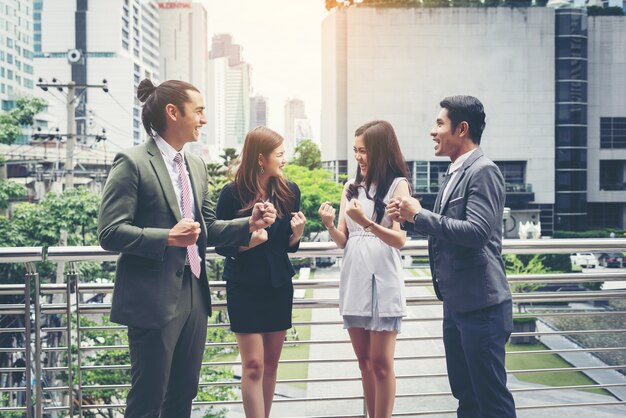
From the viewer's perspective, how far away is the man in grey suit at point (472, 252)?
2545mm

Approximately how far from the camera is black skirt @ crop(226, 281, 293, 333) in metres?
2.86

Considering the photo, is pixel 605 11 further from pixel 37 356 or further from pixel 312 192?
pixel 37 356

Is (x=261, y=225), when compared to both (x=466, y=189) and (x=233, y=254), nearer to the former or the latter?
(x=233, y=254)

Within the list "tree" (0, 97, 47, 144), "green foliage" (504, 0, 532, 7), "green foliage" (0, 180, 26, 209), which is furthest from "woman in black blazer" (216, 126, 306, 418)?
"green foliage" (504, 0, 532, 7)

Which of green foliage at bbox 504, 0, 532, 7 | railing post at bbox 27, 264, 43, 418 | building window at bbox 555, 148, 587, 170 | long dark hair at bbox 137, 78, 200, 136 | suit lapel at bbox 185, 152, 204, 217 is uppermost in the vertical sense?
green foliage at bbox 504, 0, 532, 7

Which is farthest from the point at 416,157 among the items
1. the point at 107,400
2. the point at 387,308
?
the point at 387,308

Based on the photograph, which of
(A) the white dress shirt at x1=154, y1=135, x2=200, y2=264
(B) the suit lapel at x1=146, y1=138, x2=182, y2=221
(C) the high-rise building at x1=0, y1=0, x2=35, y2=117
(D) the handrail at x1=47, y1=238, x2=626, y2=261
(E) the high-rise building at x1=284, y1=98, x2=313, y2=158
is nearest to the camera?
(B) the suit lapel at x1=146, y1=138, x2=182, y2=221

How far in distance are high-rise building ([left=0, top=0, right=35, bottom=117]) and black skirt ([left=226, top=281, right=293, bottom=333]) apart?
223ft

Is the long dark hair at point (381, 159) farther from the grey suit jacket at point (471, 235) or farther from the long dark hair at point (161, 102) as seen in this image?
the long dark hair at point (161, 102)

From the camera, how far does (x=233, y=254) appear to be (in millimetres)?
2873

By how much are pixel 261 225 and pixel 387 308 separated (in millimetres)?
710

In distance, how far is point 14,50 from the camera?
2694 inches

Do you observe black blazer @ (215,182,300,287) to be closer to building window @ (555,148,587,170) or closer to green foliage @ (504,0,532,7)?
building window @ (555,148,587,170)

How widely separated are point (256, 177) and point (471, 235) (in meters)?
0.99
